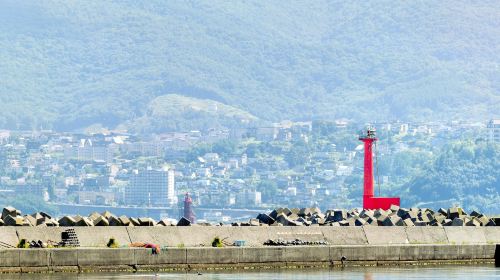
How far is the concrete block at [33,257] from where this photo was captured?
29.8 metres

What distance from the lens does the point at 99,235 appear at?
1282 inches

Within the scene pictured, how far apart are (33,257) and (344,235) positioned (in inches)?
345

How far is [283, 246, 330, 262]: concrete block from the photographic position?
33.8 m

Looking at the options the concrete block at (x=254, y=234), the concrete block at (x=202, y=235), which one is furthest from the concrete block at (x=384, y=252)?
the concrete block at (x=202, y=235)

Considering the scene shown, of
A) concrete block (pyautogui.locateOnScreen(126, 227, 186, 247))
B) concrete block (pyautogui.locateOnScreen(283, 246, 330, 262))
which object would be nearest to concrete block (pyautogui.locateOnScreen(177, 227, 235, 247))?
concrete block (pyautogui.locateOnScreen(126, 227, 186, 247))

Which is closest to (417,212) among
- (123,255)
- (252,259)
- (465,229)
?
(465,229)

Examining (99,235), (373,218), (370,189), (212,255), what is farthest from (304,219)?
(370,189)

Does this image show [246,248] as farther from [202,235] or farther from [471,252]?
[471,252]

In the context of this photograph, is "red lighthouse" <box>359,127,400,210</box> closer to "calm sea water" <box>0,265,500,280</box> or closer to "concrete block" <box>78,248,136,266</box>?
"calm sea water" <box>0,265,500,280</box>

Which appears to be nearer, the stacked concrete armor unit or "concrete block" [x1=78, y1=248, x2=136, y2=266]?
"concrete block" [x1=78, y1=248, x2=136, y2=266]

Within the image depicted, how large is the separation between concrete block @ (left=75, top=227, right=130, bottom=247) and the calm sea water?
1805 mm

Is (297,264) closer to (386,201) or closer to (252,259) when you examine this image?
(252,259)

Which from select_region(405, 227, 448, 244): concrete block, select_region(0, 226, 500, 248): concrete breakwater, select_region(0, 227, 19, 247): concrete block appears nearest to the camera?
select_region(0, 227, 19, 247): concrete block

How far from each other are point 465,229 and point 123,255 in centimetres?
1100
